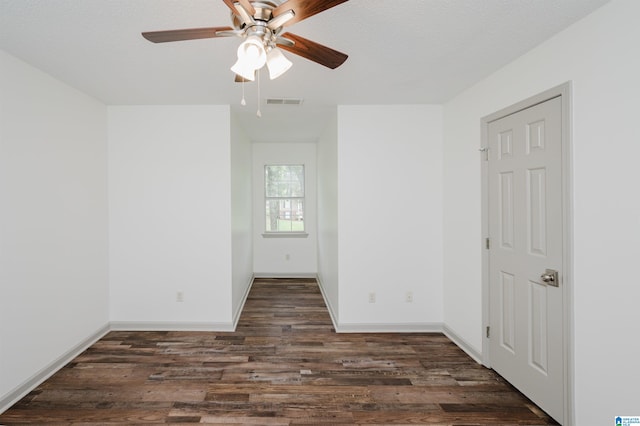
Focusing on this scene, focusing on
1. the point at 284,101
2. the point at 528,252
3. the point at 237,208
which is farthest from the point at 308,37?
the point at 237,208

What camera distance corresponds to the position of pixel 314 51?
5.23 ft

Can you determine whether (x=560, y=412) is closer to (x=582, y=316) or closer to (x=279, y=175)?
(x=582, y=316)

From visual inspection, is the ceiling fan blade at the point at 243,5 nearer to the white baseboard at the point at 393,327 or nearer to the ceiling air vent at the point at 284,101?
the ceiling air vent at the point at 284,101

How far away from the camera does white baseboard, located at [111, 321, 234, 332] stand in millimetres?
3482

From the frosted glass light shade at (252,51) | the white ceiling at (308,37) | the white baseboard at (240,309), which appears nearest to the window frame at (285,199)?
the white baseboard at (240,309)

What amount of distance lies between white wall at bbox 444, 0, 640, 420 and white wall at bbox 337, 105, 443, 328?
4.42 ft

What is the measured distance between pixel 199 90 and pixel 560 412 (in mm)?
3757

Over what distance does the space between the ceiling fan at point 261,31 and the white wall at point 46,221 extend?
5.68 feet

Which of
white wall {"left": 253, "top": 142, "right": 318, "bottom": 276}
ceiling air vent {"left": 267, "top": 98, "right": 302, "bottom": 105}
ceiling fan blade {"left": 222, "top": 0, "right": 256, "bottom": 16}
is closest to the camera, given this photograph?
ceiling fan blade {"left": 222, "top": 0, "right": 256, "bottom": 16}

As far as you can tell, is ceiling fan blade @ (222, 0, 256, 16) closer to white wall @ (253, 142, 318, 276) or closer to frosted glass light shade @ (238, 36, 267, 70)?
frosted glass light shade @ (238, 36, 267, 70)

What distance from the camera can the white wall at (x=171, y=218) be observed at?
3.45m

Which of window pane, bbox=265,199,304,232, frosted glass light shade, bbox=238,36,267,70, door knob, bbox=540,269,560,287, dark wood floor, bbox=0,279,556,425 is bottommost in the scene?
dark wood floor, bbox=0,279,556,425

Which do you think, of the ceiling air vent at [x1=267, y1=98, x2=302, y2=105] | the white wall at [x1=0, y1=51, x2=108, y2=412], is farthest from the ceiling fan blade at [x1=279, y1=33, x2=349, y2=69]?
the white wall at [x1=0, y1=51, x2=108, y2=412]

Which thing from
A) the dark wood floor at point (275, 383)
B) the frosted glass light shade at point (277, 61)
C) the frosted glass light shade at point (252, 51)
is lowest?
the dark wood floor at point (275, 383)
